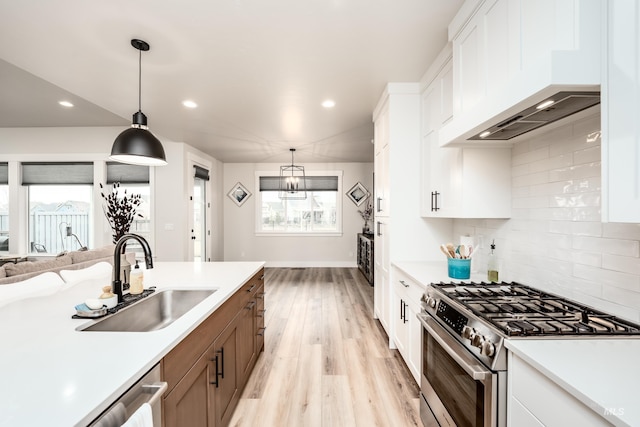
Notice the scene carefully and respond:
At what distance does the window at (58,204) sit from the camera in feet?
17.0

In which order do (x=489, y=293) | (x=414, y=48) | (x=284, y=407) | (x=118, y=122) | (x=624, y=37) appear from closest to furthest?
(x=624, y=37)
(x=489, y=293)
(x=284, y=407)
(x=414, y=48)
(x=118, y=122)

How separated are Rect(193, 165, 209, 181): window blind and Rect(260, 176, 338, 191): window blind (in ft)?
4.58

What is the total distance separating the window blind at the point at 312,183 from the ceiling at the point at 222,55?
312 centimetres

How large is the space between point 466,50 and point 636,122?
114 centimetres

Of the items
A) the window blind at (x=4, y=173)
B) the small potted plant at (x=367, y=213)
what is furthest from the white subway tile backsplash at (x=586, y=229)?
the window blind at (x=4, y=173)

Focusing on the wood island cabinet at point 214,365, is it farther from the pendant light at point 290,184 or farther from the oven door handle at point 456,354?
the pendant light at point 290,184

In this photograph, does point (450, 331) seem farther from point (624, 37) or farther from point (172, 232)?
point (172, 232)

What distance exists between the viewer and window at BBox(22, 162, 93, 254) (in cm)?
517

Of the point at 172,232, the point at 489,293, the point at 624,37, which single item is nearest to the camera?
the point at 624,37

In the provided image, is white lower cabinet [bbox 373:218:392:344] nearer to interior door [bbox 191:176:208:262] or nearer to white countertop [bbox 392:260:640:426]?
white countertop [bbox 392:260:640:426]

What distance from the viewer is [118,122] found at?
4.79 meters

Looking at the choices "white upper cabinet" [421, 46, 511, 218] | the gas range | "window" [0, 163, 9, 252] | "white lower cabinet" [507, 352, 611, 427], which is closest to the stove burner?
the gas range

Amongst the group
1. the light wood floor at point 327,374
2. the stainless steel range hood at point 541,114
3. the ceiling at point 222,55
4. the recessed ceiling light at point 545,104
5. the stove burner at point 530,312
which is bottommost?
the light wood floor at point 327,374

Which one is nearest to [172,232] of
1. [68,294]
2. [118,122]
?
[118,122]
